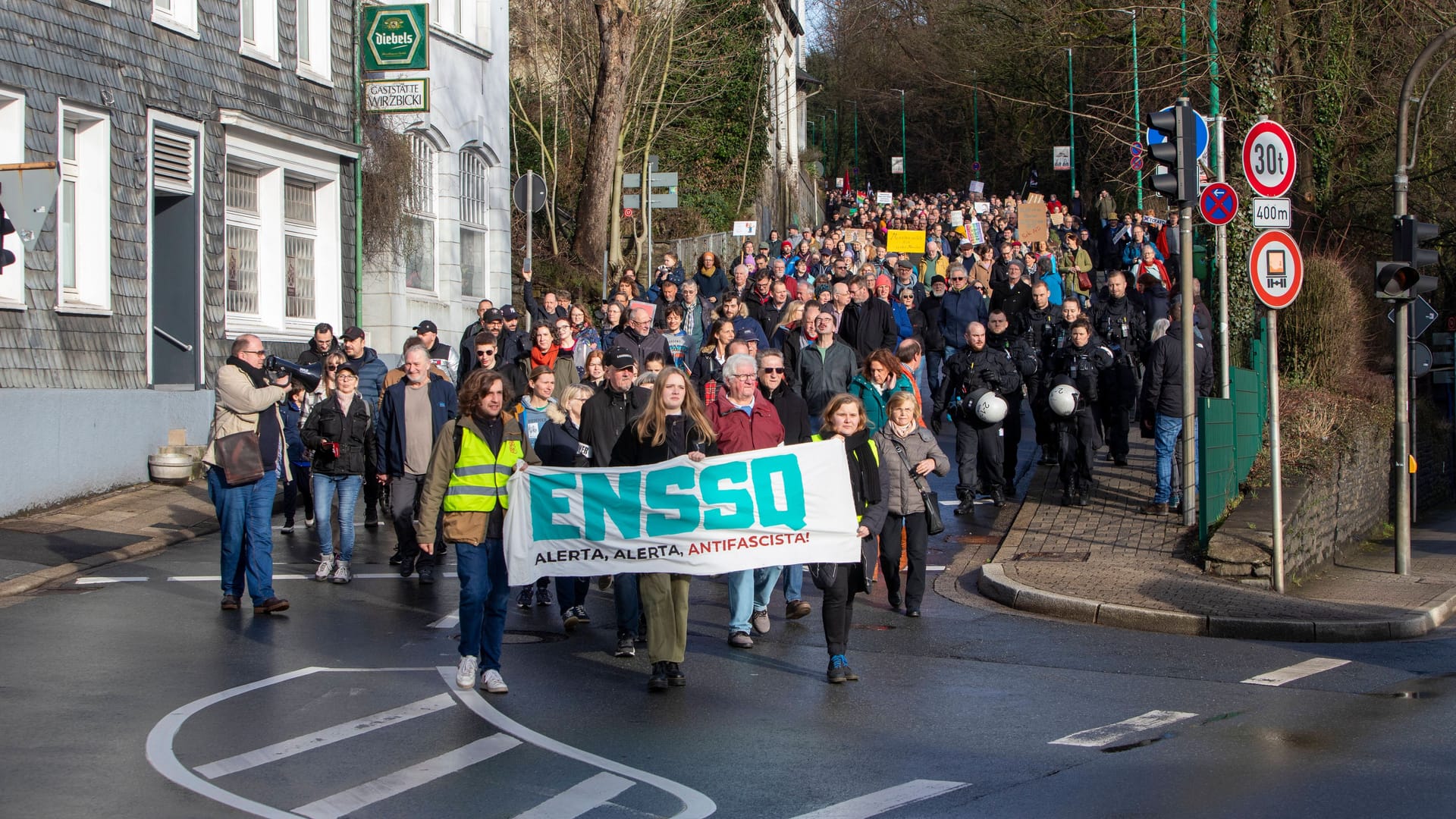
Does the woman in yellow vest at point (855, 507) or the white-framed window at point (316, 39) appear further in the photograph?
the white-framed window at point (316, 39)

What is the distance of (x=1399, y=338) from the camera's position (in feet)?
47.3

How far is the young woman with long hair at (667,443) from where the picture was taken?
9250 mm

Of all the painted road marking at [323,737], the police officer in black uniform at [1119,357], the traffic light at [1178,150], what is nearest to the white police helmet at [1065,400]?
the police officer in black uniform at [1119,357]

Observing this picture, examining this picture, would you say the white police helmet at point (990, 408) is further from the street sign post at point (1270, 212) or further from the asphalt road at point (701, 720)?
the asphalt road at point (701, 720)

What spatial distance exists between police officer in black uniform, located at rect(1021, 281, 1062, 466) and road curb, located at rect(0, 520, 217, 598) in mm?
8277

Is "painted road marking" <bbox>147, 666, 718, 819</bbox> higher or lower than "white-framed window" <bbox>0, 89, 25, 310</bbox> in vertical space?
lower

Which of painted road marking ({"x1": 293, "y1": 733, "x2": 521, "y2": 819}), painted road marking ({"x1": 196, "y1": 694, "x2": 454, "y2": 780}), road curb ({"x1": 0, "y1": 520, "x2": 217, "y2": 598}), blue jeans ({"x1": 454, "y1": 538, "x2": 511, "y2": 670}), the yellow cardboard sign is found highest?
the yellow cardboard sign

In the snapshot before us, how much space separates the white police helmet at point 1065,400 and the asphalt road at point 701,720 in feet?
14.2

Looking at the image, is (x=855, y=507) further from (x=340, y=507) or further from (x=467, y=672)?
(x=340, y=507)

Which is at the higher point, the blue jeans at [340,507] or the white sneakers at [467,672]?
the blue jeans at [340,507]

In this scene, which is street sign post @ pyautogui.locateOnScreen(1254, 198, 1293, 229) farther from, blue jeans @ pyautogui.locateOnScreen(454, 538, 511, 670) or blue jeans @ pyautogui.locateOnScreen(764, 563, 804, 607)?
blue jeans @ pyautogui.locateOnScreen(454, 538, 511, 670)

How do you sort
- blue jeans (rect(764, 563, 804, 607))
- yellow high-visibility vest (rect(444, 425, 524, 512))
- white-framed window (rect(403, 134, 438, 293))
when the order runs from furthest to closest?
white-framed window (rect(403, 134, 438, 293)) < blue jeans (rect(764, 563, 804, 607)) < yellow high-visibility vest (rect(444, 425, 524, 512))

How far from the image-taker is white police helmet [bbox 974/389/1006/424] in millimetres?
15758

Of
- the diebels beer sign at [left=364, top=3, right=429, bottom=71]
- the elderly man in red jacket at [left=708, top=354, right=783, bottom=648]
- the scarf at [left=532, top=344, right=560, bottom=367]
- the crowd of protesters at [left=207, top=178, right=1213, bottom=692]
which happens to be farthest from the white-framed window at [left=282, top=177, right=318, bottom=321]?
the elderly man in red jacket at [left=708, top=354, right=783, bottom=648]
